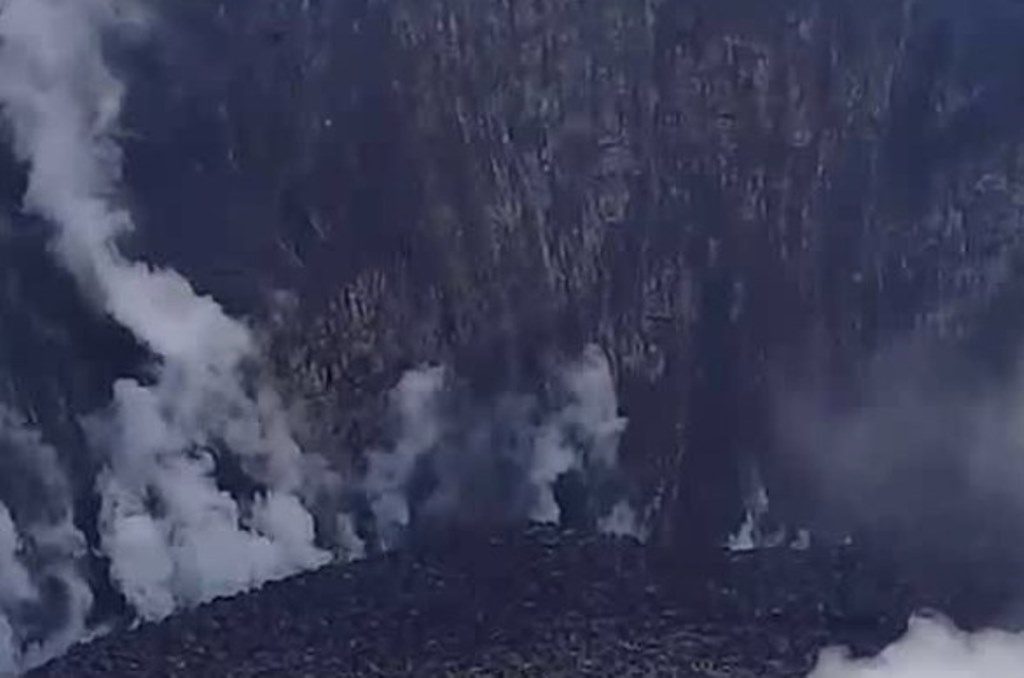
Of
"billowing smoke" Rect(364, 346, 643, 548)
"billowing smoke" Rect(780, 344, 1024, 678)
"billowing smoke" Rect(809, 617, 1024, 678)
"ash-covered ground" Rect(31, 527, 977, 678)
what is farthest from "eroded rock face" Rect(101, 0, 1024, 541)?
"billowing smoke" Rect(809, 617, 1024, 678)

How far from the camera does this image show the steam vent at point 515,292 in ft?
257

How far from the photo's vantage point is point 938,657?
6481cm

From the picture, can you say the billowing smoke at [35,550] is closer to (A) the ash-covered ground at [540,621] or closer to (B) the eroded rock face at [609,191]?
(B) the eroded rock face at [609,191]

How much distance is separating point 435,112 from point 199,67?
9.10 metres

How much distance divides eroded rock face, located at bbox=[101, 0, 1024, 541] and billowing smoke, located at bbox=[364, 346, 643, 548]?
1.01 meters

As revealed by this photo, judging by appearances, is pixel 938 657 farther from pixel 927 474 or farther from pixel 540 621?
pixel 927 474

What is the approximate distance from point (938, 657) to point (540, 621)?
11.3 metres

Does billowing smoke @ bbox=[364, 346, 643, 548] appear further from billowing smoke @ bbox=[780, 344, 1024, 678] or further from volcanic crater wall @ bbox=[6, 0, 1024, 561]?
billowing smoke @ bbox=[780, 344, 1024, 678]

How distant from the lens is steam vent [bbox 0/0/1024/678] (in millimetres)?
78375

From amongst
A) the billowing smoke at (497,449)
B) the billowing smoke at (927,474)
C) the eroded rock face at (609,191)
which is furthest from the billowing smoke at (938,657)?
the billowing smoke at (497,449)

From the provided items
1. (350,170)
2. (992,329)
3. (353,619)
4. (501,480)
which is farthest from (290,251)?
(992,329)

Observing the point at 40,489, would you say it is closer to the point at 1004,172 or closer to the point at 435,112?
the point at 435,112

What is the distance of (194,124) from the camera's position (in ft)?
257

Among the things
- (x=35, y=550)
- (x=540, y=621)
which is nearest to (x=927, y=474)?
(x=540, y=621)
